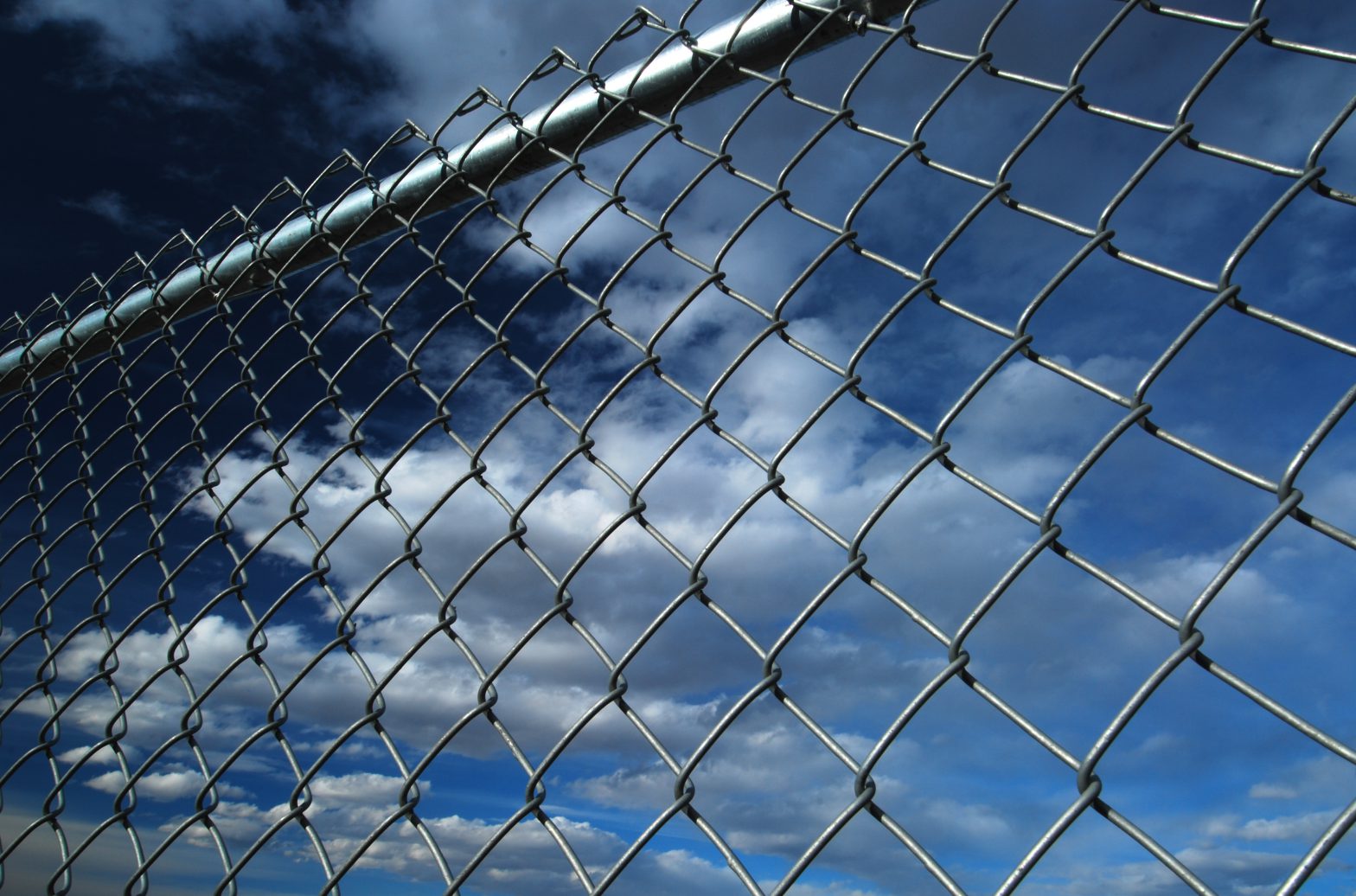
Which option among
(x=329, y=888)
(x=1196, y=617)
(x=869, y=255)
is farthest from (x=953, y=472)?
(x=329, y=888)

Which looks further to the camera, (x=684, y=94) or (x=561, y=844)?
(x=684, y=94)

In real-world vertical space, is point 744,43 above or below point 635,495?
above

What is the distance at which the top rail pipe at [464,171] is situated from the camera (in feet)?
7.42

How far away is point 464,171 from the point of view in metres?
2.81

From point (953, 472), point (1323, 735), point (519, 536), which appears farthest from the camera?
point (519, 536)

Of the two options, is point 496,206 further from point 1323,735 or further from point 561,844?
point 1323,735

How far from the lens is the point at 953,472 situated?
1.58 m

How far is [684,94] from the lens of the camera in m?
2.42

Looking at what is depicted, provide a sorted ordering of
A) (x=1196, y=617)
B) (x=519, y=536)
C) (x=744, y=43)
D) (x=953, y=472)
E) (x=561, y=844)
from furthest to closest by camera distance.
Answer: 1. (x=744, y=43)
2. (x=519, y=536)
3. (x=561, y=844)
4. (x=953, y=472)
5. (x=1196, y=617)

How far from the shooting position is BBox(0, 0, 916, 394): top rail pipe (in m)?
2.26

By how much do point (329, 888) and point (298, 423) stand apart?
134cm

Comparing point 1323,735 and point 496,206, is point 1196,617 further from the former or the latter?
point 496,206

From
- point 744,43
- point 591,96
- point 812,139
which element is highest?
point 591,96

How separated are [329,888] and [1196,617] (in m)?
1.74
